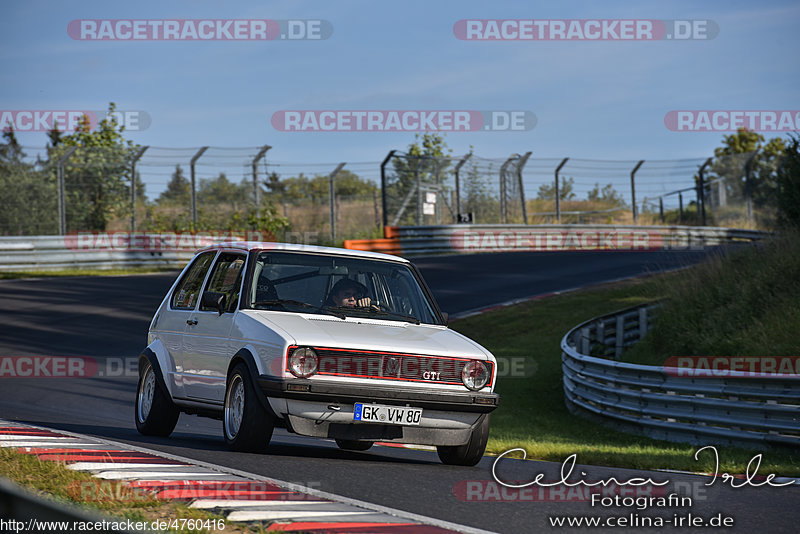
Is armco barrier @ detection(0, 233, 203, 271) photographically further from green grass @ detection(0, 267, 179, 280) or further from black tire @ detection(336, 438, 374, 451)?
black tire @ detection(336, 438, 374, 451)

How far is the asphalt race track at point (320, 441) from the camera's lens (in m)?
5.87

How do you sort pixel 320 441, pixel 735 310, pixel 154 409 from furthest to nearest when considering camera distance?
pixel 735 310 < pixel 320 441 < pixel 154 409

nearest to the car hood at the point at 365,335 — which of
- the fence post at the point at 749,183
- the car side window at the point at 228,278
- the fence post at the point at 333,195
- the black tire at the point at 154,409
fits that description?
the car side window at the point at 228,278

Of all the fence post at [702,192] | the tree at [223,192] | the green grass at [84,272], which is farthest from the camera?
the fence post at [702,192]

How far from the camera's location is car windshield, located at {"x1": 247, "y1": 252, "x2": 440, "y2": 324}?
7.95 metres

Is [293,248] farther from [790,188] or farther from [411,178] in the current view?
[411,178]

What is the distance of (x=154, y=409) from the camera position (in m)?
8.76

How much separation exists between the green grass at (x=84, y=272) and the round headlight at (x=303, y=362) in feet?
67.5

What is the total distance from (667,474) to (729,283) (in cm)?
998

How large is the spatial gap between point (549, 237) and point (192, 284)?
28674 millimetres

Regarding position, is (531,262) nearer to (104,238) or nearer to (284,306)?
(104,238)

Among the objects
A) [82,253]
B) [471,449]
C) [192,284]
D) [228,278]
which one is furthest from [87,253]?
[471,449]

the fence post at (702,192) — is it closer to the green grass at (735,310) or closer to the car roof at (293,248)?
the green grass at (735,310)

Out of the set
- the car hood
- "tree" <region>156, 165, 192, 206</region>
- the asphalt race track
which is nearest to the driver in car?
the car hood
